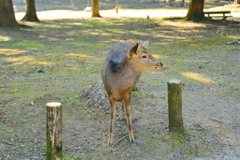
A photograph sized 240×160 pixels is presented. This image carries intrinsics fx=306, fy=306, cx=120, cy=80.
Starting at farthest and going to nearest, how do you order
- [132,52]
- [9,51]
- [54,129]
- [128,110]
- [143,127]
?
[9,51]
[143,127]
[128,110]
[132,52]
[54,129]

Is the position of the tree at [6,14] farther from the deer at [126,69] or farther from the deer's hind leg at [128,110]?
the deer's hind leg at [128,110]

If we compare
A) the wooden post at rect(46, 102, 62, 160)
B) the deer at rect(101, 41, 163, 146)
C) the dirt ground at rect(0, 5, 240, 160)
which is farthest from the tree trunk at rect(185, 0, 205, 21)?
the wooden post at rect(46, 102, 62, 160)

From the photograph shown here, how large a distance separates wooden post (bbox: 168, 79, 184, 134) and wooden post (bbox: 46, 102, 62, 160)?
224 cm

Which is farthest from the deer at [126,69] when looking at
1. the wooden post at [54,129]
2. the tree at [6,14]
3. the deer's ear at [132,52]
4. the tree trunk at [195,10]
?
the tree trunk at [195,10]

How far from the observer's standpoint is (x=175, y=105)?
5.65 meters

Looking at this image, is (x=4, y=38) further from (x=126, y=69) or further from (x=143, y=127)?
(x=126, y=69)

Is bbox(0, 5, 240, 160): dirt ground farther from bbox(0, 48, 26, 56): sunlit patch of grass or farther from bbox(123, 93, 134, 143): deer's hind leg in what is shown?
bbox(0, 48, 26, 56): sunlit patch of grass

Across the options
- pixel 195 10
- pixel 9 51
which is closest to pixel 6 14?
pixel 9 51

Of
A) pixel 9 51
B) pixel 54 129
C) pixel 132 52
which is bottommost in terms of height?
pixel 9 51

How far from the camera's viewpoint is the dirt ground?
520cm

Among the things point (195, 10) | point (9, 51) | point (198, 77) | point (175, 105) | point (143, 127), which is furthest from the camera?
point (195, 10)

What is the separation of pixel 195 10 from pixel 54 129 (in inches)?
712

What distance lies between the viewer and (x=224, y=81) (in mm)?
9359

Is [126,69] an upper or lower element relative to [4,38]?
upper
